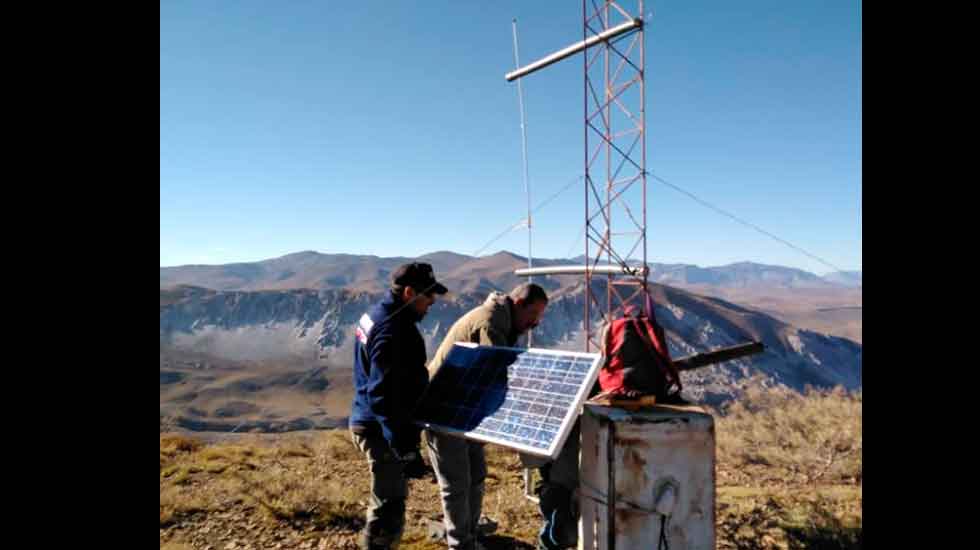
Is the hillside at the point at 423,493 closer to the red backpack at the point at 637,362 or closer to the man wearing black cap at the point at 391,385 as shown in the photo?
the man wearing black cap at the point at 391,385

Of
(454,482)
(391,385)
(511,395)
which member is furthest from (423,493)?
(511,395)

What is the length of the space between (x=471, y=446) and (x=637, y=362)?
1787 millimetres

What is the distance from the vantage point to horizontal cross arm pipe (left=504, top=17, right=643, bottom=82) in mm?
7078

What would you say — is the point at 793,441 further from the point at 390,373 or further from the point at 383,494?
the point at 390,373

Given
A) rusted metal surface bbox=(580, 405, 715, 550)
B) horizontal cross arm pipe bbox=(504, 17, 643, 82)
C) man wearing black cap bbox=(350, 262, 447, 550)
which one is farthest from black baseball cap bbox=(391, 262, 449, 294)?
horizontal cross arm pipe bbox=(504, 17, 643, 82)

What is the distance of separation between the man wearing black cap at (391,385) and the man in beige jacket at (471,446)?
28 centimetres

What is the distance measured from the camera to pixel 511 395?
335 cm

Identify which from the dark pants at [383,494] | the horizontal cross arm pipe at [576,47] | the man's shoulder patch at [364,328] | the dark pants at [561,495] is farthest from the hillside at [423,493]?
the horizontal cross arm pipe at [576,47]

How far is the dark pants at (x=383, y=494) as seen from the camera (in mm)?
3691

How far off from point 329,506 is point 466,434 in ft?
11.7

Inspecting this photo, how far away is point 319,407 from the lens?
53594mm

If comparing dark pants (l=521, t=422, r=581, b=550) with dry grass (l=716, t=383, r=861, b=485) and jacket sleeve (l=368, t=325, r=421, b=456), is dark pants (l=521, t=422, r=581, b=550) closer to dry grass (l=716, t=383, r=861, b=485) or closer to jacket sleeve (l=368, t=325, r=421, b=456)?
jacket sleeve (l=368, t=325, r=421, b=456)

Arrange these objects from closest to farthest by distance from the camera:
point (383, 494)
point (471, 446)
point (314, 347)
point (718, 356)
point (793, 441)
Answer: point (383, 494) < point (718, 356) < point (471, 446) < point (793, 441) < point (314, 347)

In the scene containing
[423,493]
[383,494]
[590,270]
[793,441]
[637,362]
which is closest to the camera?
[637,362]
